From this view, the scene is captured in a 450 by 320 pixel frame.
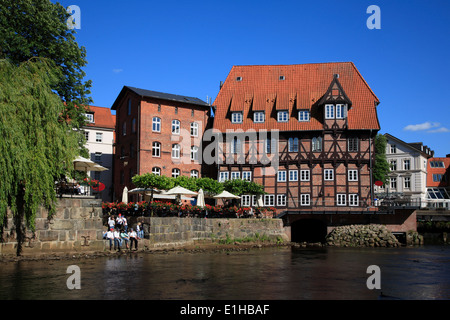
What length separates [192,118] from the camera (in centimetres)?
4856

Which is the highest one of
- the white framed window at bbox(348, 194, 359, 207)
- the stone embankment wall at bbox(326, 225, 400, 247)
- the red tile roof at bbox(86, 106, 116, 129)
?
the red tile roof at bbox(86, 106, 116, 129)

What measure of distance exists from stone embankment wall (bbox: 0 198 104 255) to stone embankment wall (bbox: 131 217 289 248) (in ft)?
12.6

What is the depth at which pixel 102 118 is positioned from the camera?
189 feet

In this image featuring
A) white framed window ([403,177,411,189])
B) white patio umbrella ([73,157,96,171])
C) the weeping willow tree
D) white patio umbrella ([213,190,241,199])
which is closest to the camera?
the weeping willow tree

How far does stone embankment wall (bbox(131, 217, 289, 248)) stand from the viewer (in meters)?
30.1

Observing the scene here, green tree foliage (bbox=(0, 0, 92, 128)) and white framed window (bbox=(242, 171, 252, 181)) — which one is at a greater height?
green tree foliage (bbox=(0, 0, 92, 128))

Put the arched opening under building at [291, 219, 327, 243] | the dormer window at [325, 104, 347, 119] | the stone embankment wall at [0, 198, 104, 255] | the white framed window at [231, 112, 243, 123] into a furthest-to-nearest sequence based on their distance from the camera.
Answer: the arched opening under building at [291, 219, 327, 243]
the white framed window at [231, 112, 243, 123]
the dormer window at [325, 104, 347, 119]
the stone embankment wall at [0, 198, 104, 255]

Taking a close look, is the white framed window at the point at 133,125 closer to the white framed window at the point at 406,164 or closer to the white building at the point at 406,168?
the white building at the point at 406,168

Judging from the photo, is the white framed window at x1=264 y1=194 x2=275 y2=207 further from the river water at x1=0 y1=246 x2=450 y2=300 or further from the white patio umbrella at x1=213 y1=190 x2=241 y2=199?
the river water at x1=0 y1=246 x2=450 y2=300

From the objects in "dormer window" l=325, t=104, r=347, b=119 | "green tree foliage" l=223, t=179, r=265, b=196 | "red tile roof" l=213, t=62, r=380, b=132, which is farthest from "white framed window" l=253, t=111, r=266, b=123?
"green tree foliage" l=223, t=179, r=265, b=196

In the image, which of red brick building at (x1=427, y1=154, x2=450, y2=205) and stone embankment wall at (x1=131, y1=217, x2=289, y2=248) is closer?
stone embankment wall at (x1=131, y1=217, x2=289, y2=248)

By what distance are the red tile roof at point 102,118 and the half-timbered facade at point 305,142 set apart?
14.5 meters

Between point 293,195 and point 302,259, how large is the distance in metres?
19.8
